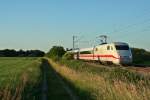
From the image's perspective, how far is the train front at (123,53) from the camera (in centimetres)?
4978

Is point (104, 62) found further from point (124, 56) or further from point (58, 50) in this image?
point (58, 50)

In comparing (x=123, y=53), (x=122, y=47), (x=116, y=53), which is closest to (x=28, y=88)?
(x=116, y=53)

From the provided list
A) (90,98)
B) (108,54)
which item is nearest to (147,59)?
(108,54)

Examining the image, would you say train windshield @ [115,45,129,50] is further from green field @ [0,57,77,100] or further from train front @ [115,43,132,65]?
green field @ [0,57,77,100]

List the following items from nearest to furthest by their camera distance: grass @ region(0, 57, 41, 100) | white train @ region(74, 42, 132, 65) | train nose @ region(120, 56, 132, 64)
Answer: grass @ region(0, 57, 41, 100)
train nose @ region(120, 56, 132, 64)
white train @ region(74, 42, 132, 65)

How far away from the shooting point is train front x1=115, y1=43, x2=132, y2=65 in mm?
49781

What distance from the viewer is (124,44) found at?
171 feet

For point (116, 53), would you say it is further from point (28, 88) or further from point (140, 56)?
point (140, 56)

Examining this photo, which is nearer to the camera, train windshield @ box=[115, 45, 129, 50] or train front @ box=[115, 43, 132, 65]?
train front @ box=[115, 43, 132, 65]

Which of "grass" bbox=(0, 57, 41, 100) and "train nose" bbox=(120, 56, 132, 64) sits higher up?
"train nose" bbox=(120, 56, 132, 64)

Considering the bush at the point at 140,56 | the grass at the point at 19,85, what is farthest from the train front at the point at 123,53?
the bush at the point at 140,56

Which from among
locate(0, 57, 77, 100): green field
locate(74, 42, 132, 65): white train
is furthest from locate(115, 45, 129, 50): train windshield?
locate(0, 57, 77, 100): green field

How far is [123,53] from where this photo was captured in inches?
1977

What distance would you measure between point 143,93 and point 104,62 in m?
46.3
